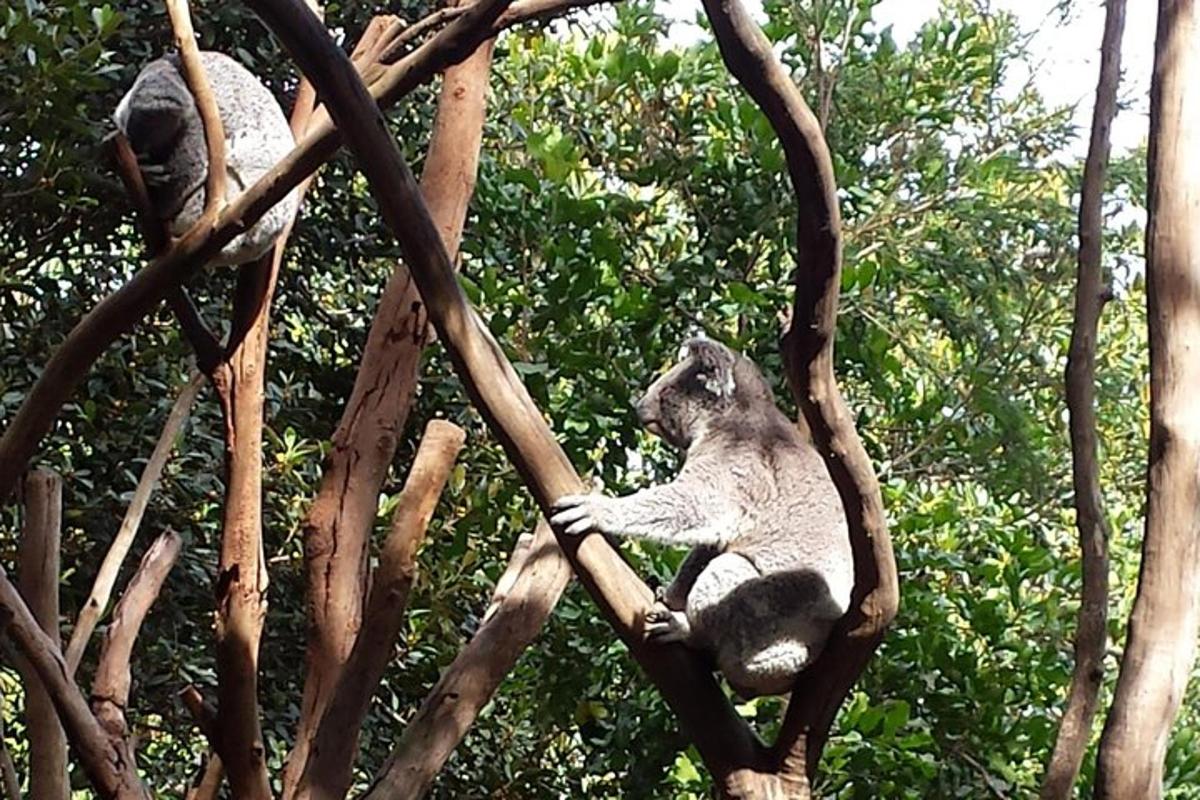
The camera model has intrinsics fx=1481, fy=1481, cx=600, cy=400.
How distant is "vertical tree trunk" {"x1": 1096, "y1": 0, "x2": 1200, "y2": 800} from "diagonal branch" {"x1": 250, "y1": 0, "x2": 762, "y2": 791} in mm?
407

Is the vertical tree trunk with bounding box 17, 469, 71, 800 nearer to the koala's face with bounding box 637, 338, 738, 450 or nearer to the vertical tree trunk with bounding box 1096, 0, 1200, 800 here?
the koala's face with bounding box 637, 338, 738, 450

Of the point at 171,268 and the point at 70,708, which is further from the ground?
the point at 171,268

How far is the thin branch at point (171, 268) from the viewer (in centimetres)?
181

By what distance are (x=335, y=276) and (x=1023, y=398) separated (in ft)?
5.05

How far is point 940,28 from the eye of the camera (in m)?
3.16

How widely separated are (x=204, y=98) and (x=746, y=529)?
0.96 m

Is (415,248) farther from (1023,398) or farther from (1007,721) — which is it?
(1023,398)

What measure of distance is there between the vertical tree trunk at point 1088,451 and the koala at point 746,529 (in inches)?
12.4

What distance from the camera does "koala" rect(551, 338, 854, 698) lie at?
1.98m

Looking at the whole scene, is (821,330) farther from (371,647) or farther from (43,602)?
(43,602)

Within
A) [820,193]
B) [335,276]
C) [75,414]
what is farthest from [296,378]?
[820,193]

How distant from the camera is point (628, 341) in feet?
9.76

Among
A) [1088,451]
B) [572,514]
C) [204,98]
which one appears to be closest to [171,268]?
[204,98]

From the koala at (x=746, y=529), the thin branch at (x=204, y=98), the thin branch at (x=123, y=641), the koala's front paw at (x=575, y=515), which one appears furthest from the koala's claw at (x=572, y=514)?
the thin branch at (x=123, y=641)
